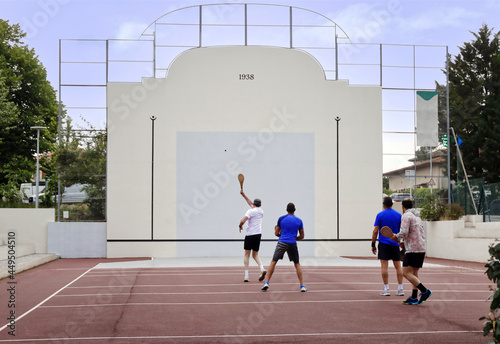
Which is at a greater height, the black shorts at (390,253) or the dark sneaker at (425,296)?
the black shorts at (390,253)

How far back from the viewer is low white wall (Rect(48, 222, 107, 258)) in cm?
2650

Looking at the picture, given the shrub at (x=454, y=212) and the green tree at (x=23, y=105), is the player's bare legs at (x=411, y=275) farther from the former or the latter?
the green tree at (x=23, y=105)

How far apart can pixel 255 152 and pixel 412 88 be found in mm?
7835

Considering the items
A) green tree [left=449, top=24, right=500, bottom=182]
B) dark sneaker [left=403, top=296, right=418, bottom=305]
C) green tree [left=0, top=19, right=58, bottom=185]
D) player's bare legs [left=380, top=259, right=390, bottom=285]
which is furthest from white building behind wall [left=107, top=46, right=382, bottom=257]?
green tree [left=449, top=24, right=500, bottom=182]

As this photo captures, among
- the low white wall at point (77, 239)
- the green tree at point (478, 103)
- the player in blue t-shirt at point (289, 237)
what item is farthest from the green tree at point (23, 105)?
the player in blue t-shirt at point (289, 237)

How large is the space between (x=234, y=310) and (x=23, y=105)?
37416 mm

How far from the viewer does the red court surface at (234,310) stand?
894 centimetres

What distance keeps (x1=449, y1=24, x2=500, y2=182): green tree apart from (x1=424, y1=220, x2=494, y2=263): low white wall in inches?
883

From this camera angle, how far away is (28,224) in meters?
26.5

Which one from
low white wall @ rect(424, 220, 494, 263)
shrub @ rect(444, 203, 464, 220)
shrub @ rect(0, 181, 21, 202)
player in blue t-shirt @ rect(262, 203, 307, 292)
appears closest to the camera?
player in blue t-shirt @ rect(262, 203, 307, 292)

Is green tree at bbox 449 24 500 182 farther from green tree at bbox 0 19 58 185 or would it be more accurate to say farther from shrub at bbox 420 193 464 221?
green tree at bbox 0 19 58 185

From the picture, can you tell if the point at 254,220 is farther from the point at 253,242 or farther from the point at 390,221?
the point at 390,221

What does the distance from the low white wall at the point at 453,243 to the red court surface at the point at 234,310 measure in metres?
5.75

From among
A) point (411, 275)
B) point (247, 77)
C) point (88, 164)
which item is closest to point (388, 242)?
point (411, 275)
